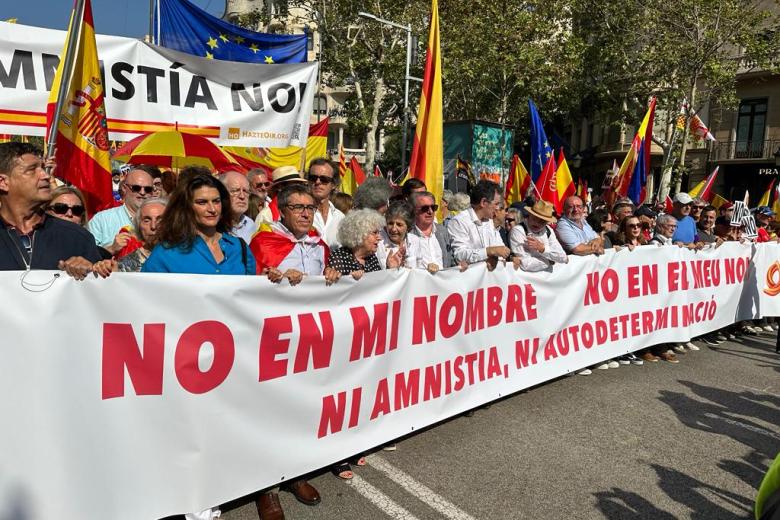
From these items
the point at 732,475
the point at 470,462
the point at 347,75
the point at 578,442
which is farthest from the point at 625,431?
the point at 347,75

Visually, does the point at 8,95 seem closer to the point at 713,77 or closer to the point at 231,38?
the point at 231,38

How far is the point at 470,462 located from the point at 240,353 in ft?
5.47

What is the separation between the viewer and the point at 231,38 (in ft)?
19.6

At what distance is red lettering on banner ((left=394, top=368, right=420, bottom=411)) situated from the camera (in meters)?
3.93

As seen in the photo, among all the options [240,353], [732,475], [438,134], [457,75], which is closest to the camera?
[240,353]

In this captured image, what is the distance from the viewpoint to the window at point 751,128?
3041cm

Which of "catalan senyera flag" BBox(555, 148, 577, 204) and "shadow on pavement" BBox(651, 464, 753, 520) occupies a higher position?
"catalan senyera flag" BBox(555, 148, 577, 204)

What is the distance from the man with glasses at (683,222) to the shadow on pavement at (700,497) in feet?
13.2

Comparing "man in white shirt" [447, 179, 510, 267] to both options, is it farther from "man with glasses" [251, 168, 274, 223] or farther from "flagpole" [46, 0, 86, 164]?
"flagpole" [46, 0, 86, 164]

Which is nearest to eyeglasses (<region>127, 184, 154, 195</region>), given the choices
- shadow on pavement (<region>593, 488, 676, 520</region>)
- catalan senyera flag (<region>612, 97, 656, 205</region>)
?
shadow on pavement (<region>593, 488, 676, 520</region>)

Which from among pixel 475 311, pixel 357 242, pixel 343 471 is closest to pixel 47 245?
pixel 357 242

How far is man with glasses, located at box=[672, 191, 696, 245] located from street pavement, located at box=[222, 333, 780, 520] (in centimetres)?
218

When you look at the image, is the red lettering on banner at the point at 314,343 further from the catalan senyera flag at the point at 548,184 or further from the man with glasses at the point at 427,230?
the catalan senyera flag at the point at 548,184

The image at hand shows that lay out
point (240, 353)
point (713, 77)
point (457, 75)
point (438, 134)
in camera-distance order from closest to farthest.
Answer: point (240, 353) → point (438, 134) → point (713, 77) → point (457, 75)
